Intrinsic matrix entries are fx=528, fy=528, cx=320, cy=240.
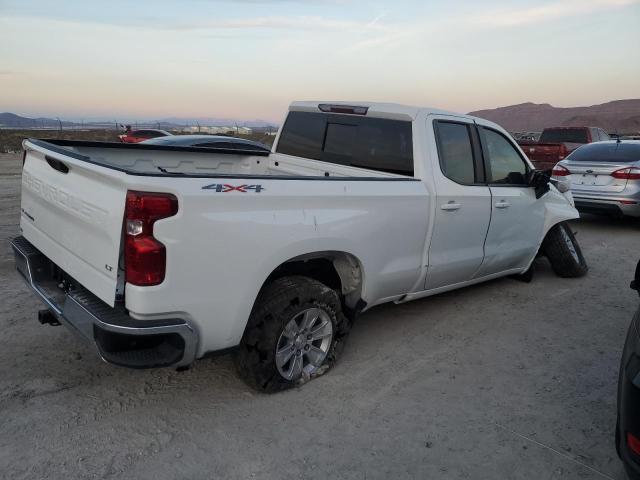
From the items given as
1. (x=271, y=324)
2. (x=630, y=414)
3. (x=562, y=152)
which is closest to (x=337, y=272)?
(x=271, y=324)

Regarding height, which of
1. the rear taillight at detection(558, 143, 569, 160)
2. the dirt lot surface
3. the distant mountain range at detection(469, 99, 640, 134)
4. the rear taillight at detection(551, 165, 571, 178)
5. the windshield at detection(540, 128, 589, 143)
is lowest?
the dirt lot surface

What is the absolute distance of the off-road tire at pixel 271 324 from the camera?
3268mm

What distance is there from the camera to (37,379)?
352 cm

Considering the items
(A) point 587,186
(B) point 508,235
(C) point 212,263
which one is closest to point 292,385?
(C) point 212,263

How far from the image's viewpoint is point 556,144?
14.4 meters

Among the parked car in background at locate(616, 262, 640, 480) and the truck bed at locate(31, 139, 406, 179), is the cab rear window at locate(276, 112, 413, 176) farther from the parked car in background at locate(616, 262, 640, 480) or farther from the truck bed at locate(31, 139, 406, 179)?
the parked car in background at locate(616, 262, 640, 480)

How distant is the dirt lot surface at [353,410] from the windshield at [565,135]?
44.2ft

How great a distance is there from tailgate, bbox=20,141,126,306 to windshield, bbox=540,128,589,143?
16.3m

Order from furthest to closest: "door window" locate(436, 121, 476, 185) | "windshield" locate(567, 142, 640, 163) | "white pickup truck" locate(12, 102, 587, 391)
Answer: "windshield" locate(567, 142, 640, 163), "door window" locate(436, 121, 476, 185), "white pickup truck" locate(12, 102, 587, 391)

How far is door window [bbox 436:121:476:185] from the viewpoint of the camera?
14.3 feet

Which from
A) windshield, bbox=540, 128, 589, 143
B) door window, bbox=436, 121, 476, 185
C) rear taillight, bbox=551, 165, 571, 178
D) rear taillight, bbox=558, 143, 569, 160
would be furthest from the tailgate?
windshield, bbox=540, 128, 589, 143

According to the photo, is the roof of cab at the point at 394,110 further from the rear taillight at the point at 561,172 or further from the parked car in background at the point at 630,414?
the rear taillight at the point at 561,172

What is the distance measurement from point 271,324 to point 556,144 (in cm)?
1342

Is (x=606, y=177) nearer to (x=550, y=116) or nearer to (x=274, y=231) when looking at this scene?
(x=274, y=231)
